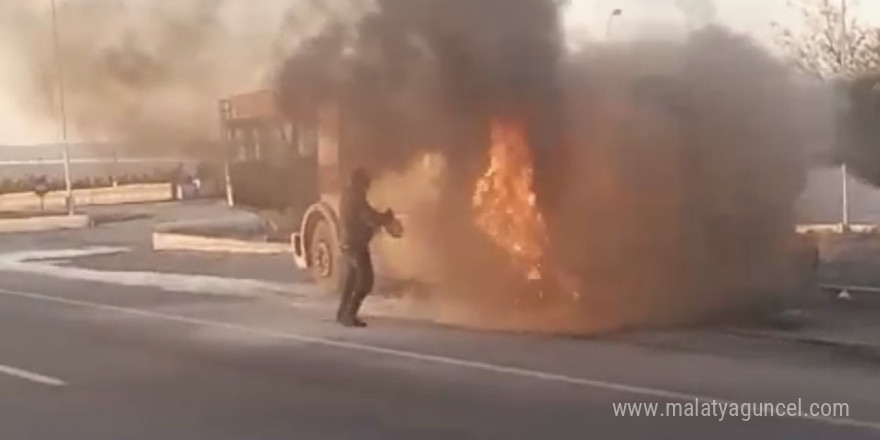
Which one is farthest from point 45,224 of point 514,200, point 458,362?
point 458,362

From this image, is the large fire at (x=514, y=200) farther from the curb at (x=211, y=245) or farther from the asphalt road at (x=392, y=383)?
the curb at (x=211, y=245)

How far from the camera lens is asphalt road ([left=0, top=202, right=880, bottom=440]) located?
9.41m

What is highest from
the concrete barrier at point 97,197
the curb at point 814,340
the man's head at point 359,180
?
the man's head at point 359,180

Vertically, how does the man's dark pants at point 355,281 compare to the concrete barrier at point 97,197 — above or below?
below

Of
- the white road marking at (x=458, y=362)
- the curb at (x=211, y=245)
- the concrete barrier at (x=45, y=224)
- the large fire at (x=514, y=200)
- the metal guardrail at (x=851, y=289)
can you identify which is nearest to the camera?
the white road marking at (x=458, y=362)


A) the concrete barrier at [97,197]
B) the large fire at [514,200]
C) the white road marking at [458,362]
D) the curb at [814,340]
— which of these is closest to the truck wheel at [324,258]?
the white road marking at [458,362]

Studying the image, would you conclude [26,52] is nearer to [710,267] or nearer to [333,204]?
[333,204]

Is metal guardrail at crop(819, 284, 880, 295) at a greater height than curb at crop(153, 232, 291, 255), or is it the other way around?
curb at crop(153, 232, 291, 255)

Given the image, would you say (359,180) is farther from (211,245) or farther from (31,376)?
(211,245)

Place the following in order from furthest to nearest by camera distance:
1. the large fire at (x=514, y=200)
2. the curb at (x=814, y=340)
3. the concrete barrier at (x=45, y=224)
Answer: the concrete barrier at (x=45, y=224)
the large fire at (x=514, y=200)
the curb at (x=814, y=340)

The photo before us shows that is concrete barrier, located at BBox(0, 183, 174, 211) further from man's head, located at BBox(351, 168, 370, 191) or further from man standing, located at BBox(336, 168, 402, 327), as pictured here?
man's head, located at BBox(351, 168, 370, 191)

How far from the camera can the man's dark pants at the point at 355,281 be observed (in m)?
15.2

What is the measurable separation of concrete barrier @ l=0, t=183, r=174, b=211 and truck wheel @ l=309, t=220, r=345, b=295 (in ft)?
107

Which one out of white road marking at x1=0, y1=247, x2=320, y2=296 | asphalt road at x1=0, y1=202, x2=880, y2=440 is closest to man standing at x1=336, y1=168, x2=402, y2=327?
asphalt road at x1=0, y1=202, x2=880, y2=440
